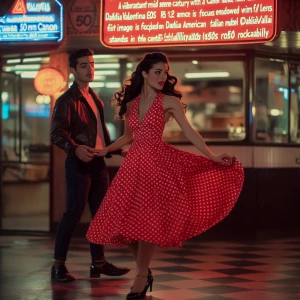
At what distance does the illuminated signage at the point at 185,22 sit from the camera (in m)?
10.1

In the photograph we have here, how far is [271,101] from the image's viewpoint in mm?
11711

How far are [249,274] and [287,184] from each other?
3.96 m

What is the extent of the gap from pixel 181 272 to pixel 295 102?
180 inches

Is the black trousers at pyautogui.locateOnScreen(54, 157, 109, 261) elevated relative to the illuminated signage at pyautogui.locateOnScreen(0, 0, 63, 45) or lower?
lower

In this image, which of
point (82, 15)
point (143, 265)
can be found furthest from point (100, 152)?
point (82, 15)

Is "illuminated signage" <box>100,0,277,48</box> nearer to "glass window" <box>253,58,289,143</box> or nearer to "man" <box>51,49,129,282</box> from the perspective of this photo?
"glass window" <box>253,58,289,143</box>

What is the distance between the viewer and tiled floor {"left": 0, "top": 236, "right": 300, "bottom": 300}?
6891 mm

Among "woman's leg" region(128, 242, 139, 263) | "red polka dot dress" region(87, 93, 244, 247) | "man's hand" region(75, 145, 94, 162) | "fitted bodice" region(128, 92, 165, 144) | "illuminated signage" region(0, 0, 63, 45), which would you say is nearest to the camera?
"red polka dot dress" region(87, 93, 244, 247)

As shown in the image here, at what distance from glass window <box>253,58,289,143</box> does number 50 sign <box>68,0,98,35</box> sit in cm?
209

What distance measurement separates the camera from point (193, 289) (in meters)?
7.10

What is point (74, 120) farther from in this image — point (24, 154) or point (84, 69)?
point (24, 154)

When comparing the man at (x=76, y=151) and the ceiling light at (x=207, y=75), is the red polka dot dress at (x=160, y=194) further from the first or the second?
the ceiling light at (x=207, y=75)

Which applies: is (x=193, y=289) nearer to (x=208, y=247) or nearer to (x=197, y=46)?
(x=208, y=247)

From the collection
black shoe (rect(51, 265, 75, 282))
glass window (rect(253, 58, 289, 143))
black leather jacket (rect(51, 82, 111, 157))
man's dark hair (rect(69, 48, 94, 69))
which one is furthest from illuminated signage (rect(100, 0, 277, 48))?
black shoe (rect(51, 265, 75, 282))
